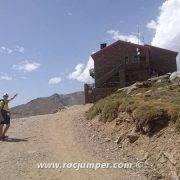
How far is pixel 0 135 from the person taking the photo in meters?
20.3

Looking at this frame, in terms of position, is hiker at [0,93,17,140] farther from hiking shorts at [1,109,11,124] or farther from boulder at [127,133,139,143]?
boulder at [127,133,139,143]

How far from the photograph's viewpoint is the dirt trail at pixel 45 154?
529 inches

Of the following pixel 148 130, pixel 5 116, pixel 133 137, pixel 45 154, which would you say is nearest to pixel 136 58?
pixel 5 116

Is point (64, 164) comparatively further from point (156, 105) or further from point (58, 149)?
point (156, 105)

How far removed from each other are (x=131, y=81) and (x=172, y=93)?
28747 millimetres

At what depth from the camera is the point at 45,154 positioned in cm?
1622

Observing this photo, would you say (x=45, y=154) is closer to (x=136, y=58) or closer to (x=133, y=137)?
(x=133, y=137)

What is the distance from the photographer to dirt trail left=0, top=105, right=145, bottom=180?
13438 mm

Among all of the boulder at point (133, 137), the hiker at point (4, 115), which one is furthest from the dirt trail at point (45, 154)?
the boulder at point (133, 137)

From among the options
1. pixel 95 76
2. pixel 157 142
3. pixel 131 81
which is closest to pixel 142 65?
pixel 131 81

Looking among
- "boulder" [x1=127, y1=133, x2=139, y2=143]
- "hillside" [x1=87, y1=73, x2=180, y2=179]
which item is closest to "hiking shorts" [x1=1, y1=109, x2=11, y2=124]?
"hillside" [x1=87, y1=73, x2=180, y2=179]

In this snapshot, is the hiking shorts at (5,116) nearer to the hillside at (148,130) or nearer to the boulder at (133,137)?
the hillside at (148,130)

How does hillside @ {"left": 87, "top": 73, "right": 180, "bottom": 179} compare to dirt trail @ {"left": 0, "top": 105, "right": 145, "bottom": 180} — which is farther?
hillside @ {"left": 87, "top": 73, "right": 180, "bottom": 179}

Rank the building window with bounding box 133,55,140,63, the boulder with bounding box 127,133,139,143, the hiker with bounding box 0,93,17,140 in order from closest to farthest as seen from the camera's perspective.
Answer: the boulder with bounding box 127,133,139,143, the hiker with bounding box 0,93,17,140, the building window with bounding box 133,55,140,63
